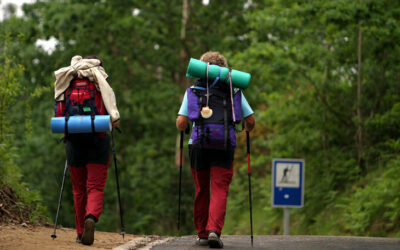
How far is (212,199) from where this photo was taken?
757cm

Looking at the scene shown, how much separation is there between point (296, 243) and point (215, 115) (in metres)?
1.91

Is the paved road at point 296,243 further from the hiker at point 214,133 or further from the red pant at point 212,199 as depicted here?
the hiker at point 214,133

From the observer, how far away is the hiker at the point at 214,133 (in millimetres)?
7441

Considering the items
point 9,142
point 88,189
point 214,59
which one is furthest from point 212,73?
point 9,142

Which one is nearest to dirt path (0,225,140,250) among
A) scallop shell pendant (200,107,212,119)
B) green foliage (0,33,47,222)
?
green foliage (0,33,47,222)

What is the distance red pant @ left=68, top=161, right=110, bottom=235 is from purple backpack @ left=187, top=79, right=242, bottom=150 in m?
1.01

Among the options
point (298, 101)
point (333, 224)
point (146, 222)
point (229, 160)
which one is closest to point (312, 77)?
point (298, 101)

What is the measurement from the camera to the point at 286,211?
51.0ft

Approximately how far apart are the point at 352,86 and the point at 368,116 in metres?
0.86

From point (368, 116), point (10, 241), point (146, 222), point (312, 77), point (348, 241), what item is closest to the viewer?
point (10, 241)

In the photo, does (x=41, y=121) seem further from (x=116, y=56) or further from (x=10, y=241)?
(x=10, y=241)

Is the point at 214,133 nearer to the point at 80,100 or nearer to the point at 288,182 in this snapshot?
the point at 80,100

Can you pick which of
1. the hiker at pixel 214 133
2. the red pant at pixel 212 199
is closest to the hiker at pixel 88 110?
the hiker at pixel 214 133

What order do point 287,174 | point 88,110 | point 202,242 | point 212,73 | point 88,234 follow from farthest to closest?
1. point 287,174
2. point 202,242
3. point 88,110
4. point 212,73
5. point 88,234
